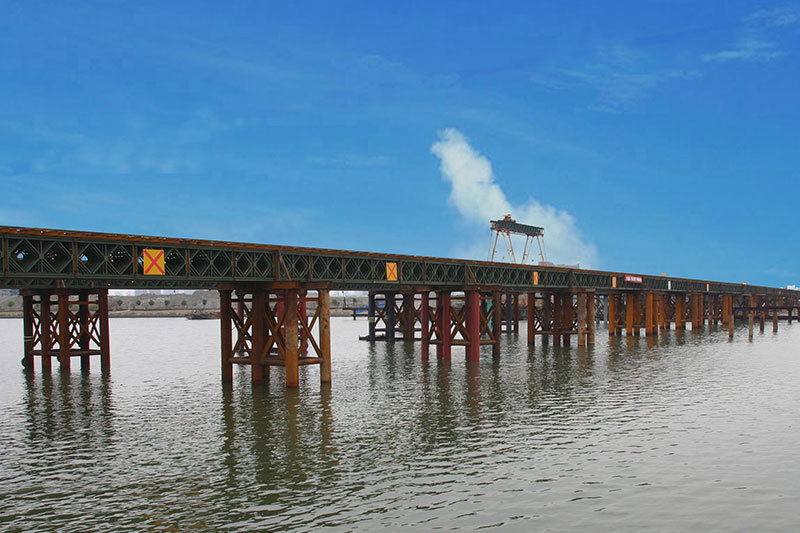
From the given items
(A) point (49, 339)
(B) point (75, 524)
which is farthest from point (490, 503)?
(A) point (49, 339)

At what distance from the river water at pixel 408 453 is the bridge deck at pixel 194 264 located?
6021 millimetres

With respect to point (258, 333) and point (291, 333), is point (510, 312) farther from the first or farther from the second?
point (291, 333)

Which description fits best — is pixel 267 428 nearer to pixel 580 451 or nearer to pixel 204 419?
pixel 204 419

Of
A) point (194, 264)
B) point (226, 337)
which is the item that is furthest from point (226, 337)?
point (194, 264)

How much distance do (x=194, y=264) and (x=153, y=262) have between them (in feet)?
8.47

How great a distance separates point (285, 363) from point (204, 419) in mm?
7764

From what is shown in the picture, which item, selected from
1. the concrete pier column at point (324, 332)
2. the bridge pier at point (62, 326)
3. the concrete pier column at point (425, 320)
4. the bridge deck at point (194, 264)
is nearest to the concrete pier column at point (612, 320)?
the bridge deck at point (194, 264)

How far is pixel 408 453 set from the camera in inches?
914

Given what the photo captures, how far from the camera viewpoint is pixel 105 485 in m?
19.8

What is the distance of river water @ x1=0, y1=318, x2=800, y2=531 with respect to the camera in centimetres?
1711

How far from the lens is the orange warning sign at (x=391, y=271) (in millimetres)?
45531

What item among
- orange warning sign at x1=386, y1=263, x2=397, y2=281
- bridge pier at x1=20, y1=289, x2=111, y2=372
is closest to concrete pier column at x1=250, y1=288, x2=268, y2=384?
orange warning sign at x1=386, y1=263, x2=397, y2=281

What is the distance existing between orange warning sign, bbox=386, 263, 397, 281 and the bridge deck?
0.21 meters

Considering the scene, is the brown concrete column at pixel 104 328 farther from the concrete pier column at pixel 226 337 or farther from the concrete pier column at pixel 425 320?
the concrete pier column at pixel 425 320
